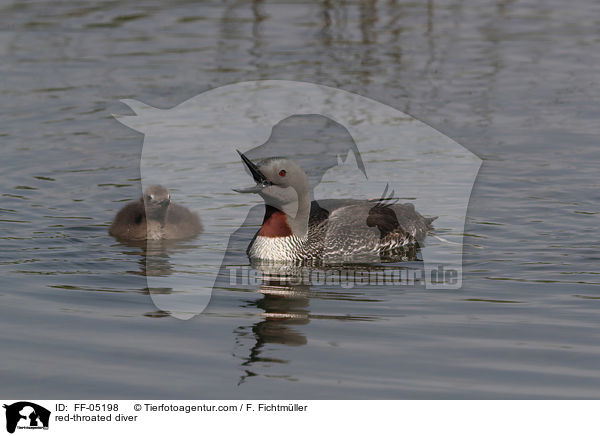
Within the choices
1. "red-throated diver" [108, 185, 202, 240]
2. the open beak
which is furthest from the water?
the open beak

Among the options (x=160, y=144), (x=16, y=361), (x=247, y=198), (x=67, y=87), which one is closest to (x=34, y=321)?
(x=16, y=361)

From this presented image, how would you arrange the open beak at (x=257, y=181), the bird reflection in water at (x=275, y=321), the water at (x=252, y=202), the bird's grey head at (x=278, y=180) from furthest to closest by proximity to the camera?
the bird's grey head at (x=278, y=180) < the open beak at (x=257, y=181) < the bird reflection in water at (x=275, y=321) < the water at (x=252, y=202)

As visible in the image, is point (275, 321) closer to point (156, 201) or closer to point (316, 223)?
point (316, 223)

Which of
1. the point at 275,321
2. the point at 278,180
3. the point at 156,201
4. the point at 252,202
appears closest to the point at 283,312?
the point at 275,321

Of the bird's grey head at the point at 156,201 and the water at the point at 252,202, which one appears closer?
the water at the point at 252,202

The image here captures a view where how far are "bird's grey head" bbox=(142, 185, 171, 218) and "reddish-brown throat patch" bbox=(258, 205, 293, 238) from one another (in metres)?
1.10

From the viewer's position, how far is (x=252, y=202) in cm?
980

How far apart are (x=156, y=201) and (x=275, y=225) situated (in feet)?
4.10

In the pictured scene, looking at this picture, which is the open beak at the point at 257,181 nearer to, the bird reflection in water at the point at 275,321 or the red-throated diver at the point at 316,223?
the red-throated diver at the point at 316,223

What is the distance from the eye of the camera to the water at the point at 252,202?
219 inches
